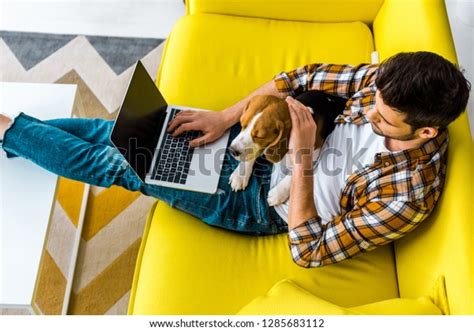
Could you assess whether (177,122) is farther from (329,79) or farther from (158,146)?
(329,79)

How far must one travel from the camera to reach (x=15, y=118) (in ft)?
4.96

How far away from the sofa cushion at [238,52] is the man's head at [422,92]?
0.69m

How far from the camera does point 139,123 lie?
1.44 m

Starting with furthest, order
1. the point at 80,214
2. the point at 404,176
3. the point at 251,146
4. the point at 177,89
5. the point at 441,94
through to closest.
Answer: the point at 80,214 → the point at 177,89 → the point at 251,146 → the point at 404,176 → the point at 441,94

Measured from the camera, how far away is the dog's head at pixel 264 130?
1.42 meters

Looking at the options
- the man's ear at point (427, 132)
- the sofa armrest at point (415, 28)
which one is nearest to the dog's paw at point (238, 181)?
the man's ear at point (427, 132)

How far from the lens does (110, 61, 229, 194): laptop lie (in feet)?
4.58

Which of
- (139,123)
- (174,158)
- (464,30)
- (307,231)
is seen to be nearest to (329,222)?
(307,231)

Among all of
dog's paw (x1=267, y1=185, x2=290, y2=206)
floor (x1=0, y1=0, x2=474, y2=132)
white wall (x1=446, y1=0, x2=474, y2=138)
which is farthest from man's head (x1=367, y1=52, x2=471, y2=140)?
floor (x1=0, y1=0, x2=474, y2=132)

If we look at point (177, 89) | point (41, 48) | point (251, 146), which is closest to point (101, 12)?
point (41, 48)

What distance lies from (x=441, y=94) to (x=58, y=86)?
4.54 feet

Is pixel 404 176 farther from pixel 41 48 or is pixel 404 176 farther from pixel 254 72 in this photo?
pixel 41 48

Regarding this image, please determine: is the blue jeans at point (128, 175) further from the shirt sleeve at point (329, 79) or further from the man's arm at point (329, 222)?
the shirt sleeve at point (329, 79)

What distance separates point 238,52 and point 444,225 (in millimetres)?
1029
